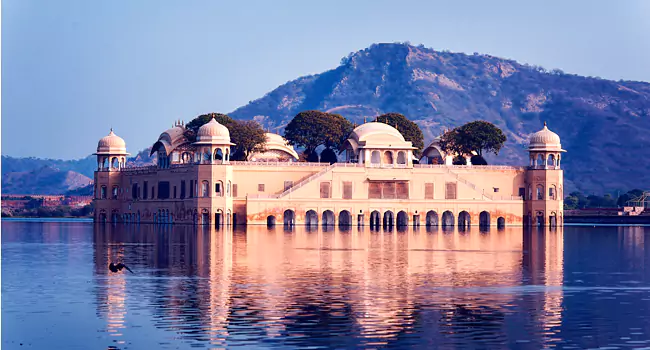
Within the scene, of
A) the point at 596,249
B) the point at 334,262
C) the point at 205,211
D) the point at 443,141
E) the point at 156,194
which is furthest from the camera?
the point at 443,141

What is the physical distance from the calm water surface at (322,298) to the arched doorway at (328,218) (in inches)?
1467

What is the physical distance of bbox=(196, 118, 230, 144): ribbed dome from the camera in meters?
95.2

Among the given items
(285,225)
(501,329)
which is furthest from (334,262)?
(285,225)

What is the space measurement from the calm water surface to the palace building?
34.8m

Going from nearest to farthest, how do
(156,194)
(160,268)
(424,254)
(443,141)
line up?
1. (160,268)
2. (424,254)
3. (156,194)
4. (443,141)

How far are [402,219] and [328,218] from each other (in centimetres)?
683

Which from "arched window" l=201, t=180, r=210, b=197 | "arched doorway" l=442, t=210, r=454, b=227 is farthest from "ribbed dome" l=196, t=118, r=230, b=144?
"arched doorway" l=442, t=210, r=454, b=227

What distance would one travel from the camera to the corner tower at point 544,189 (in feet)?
327

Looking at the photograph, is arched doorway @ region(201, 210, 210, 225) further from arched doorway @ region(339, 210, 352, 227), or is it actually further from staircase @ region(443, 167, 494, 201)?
staircase @ region(443, 167, 494, 201)

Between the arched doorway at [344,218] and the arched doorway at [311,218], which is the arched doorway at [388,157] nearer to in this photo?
the arched doorway at [344,218]

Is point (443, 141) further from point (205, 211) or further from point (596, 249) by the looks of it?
point (596, 249)

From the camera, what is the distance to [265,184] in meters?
97.8

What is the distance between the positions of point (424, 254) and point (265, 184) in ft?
149

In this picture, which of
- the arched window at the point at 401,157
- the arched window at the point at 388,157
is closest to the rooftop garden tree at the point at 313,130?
the arched window at the point at 388,157
